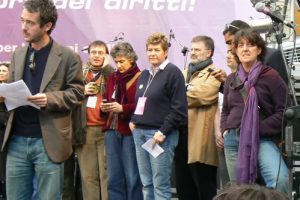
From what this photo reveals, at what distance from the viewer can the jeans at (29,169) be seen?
374 centimetres

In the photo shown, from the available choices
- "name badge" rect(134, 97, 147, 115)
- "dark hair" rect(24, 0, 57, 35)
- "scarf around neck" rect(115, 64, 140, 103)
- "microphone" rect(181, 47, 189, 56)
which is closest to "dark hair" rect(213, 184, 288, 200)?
"dark hair" rect(24, 0, 57, 35)

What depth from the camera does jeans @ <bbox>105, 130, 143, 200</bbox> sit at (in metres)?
5.48

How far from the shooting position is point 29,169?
12.4 feet

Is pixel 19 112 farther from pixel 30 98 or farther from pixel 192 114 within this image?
pixel 192 114

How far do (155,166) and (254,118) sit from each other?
3.93ft

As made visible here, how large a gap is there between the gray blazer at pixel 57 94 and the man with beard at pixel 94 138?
6.15ft

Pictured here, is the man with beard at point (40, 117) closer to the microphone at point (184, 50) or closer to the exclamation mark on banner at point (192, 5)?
the microphone at point (184, 50)

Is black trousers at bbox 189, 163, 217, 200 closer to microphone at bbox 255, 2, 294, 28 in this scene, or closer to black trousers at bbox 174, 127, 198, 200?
black trousers at bbox 174, 127, 198, 200

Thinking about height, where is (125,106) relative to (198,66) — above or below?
below

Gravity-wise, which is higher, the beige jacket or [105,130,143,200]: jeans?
the beige jacket

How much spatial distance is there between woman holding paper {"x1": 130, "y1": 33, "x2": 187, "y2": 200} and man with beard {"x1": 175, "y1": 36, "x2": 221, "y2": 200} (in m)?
0.21

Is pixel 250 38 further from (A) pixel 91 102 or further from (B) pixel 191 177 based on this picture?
(A) pixel 91 102

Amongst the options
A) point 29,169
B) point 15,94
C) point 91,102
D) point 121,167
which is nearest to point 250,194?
point 15,94

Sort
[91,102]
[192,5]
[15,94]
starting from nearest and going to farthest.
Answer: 1. [15,94]
2. [91,102]
3. [192,5]
